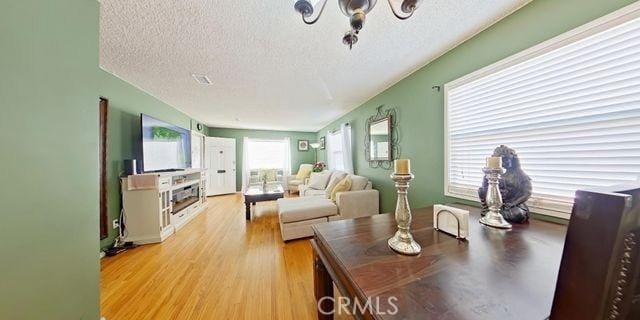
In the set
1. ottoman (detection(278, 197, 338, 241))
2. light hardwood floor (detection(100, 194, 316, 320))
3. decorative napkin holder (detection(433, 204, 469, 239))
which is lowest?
light hardwood floor (detection(100, 194, 316, 320))

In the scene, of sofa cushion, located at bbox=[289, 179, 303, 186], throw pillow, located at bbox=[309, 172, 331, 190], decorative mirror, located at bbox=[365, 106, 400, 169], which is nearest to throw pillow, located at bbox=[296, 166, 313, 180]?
sofa cushion, located at bbox=[289, 179, 303, 186]

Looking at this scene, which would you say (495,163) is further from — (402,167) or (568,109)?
(402,167)

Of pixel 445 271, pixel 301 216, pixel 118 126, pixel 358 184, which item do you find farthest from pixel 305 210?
pixel 118 126

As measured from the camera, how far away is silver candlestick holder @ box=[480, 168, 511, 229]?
112 cm

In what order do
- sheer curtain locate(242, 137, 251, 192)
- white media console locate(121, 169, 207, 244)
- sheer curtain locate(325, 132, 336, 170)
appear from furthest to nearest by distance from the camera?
sheer curtain locate(242, 137, 251, 192) < sheer curtain locate(325, 132, 336, 170) < white media console locate(121, 169, 207, 244)

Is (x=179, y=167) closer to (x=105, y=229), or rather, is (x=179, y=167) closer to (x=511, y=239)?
(x=105, y=229)

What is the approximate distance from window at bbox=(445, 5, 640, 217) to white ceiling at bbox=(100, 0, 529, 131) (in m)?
0.48

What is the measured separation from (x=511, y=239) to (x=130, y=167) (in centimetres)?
382

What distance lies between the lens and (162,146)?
3084mm

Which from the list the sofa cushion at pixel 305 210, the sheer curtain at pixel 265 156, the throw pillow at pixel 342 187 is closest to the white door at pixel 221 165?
the sheer curtain at pixel 265 156

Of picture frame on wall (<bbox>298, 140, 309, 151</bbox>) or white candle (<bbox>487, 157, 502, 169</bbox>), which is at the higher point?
picture frame on wall (<bbox>298, 140, 309, 151</bbox>)

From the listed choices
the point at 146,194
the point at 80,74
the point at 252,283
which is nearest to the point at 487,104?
the point at 252,283

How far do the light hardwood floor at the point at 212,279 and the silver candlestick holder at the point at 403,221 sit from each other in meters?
1.02

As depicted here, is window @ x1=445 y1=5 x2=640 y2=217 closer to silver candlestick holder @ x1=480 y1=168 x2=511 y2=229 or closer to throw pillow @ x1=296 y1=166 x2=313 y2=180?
silver candlestick holder @ x1=480 y1=168 x2=511 y2=229
